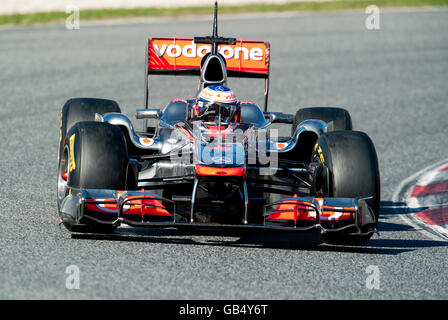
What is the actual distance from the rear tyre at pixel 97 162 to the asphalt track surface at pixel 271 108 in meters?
0.43

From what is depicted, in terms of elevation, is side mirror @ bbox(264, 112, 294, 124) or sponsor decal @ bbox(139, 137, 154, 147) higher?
side mirror @ bbox(264, 112, 294, 124)

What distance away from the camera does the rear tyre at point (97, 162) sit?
698 cm

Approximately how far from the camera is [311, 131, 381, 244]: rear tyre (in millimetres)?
7152

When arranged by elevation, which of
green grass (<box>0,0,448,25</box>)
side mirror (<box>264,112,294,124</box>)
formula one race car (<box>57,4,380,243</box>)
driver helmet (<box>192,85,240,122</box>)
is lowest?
formula one race car (<box>57,4,380,243</box>)

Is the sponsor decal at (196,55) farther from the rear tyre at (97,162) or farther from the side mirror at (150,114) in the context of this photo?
the rear tyre at (97,162)

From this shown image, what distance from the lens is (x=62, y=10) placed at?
79.2ft

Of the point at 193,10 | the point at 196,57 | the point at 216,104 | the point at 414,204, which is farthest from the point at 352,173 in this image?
the point at 193,10

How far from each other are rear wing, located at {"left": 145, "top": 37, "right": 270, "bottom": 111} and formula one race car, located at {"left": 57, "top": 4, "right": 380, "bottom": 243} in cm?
113

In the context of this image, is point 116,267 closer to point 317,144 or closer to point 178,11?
point 317,144

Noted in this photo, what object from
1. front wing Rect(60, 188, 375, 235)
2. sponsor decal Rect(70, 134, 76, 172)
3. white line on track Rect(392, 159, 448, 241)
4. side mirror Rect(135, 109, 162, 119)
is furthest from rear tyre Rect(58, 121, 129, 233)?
white line on track Rect(392, 159, 448, 241)

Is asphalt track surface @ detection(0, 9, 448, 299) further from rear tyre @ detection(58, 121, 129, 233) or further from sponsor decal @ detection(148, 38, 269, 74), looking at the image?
sponsor decal @ detection(148, 38, 269, 74)

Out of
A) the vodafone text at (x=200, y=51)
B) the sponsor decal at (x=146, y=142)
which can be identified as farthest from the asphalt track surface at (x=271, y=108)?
the vodafone text at (x=200, y=51)

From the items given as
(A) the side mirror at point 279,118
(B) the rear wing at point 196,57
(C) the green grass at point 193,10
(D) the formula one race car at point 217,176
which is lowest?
(D) the formula one race car at point 217,176

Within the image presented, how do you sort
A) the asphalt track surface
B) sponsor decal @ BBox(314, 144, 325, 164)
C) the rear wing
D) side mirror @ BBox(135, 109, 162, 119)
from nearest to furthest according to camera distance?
the asphalt track surface, sponsor decal @ BBox(314, 144, 325, 164), side mirror @ BBox(135, 109, 162, 119), the rear wing
